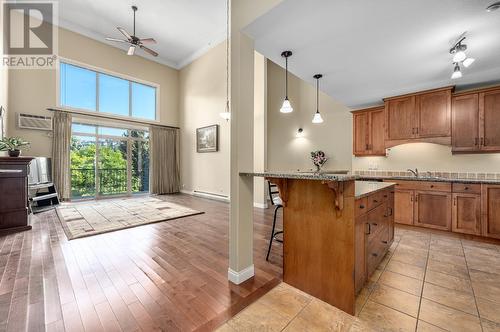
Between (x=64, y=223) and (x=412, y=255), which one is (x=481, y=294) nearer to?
(x=412, y=255)

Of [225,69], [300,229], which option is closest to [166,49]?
[225,69]

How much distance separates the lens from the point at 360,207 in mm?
1675

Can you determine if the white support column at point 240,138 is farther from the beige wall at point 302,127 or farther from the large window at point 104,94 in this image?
the large window at point 104,94

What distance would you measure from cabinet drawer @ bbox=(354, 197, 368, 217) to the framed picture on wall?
5267 mm

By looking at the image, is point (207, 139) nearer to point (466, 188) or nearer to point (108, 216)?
point (108, 216)

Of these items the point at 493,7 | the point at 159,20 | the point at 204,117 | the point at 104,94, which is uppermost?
the point at 159,20

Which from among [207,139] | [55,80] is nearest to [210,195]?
[207,139]

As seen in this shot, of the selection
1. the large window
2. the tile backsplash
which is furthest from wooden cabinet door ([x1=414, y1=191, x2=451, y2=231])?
the large window

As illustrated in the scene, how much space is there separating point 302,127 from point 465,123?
3.16 meters

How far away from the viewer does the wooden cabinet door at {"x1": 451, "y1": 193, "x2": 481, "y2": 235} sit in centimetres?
313

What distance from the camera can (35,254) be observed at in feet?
8.15

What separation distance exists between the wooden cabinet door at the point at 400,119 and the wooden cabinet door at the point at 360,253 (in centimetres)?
304

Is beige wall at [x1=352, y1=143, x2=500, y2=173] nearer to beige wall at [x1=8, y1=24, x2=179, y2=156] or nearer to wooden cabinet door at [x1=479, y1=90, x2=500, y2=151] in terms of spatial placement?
wooden cabinet door at [x1=479, y1=90, x2=500, y2=151]

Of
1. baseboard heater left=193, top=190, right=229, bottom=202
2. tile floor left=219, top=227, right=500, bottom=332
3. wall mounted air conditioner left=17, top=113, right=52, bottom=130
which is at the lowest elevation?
tile floor left=219, top=227, right=500, bottom=332
